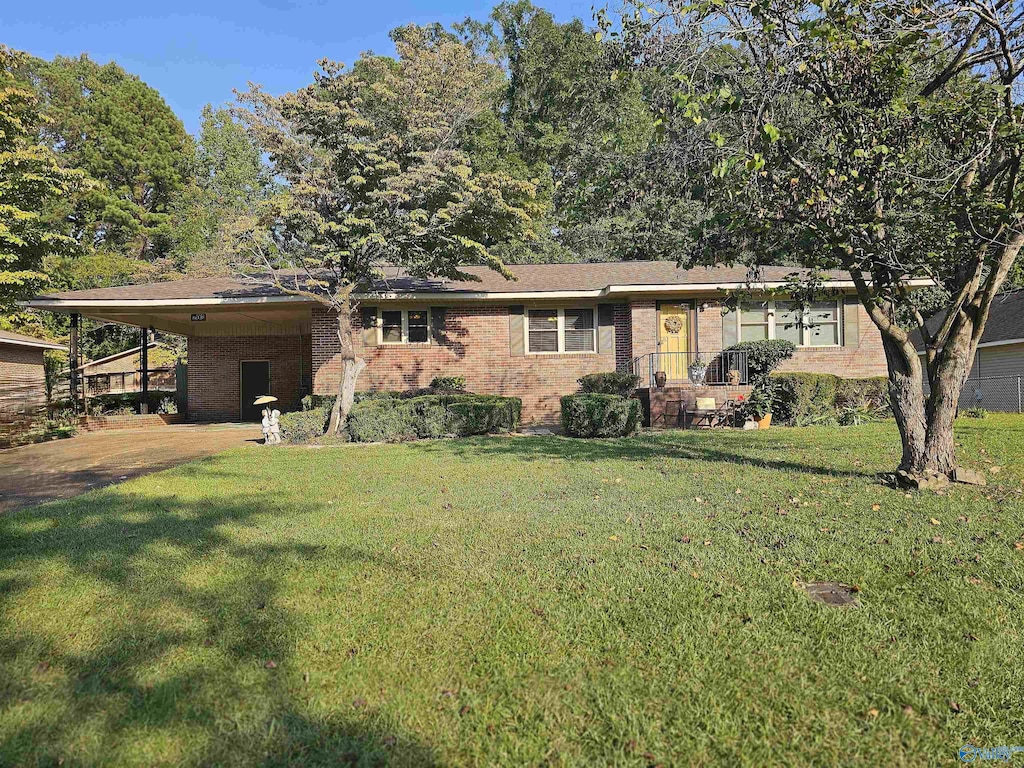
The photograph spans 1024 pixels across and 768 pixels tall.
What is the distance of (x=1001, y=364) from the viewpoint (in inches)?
823

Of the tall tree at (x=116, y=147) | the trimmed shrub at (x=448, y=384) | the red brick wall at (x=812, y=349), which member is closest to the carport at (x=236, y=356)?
the trimmed shrub at (x=448, y=384)

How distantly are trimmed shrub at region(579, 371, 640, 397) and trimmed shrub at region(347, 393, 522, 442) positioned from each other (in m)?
2.94

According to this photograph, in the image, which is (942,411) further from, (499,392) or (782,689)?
(499,392)

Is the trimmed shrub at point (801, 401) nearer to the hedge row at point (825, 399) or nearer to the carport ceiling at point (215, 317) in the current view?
the hedge row at point (825, 399)

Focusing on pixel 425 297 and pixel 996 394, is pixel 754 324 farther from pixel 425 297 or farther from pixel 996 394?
pixel 996 394

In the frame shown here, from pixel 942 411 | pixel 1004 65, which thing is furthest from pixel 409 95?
pixel 942 411

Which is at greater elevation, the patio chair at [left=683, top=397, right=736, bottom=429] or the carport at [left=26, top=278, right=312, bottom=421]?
the carport at [left=26, top=278, right=312, bottom=421]

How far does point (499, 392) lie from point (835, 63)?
11.0 m

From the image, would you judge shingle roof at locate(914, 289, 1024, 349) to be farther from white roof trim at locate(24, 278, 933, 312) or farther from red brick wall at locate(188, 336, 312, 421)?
red brick wall at locate(188, 336, 312, 421)

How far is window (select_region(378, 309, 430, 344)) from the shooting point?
1583 cm

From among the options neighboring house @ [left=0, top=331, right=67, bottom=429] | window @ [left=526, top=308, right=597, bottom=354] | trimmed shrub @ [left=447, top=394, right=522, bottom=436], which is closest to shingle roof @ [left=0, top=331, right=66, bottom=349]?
neighboring house @ [left=0, top=331, right=67, bottom=429]

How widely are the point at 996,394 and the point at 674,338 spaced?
1255 centimetres

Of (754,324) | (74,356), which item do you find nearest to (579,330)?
(754,324)

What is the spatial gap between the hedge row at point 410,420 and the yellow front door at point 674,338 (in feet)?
16.7
